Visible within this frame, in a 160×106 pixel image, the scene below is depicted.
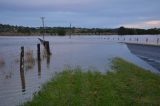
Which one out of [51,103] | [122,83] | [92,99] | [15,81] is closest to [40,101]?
[51,103]

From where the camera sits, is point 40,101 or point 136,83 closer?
point 40,101

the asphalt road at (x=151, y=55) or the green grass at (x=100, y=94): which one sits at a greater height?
the green grass at (x=100, y=94)

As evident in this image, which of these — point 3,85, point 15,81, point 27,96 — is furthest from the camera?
point 15,81

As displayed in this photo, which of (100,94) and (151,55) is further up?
(100,94)

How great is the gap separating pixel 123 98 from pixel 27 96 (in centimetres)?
466

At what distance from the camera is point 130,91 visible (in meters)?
14.4

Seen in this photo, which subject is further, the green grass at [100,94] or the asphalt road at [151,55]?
the asphalt road at [151,55]

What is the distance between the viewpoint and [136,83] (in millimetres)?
16797

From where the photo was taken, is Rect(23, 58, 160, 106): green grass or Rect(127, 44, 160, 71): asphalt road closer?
Rect(23, 58, 160, 106): green grass

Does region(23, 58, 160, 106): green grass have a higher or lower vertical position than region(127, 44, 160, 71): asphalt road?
higher

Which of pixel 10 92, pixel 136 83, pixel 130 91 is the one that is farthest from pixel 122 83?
pixel 10 92

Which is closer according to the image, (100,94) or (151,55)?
(100,94)

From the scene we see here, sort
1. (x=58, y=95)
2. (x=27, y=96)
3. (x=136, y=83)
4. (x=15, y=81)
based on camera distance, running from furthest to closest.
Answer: (x=15, y=81), (x=136, y=83), (x=27, y=96), (x=58, y=95)

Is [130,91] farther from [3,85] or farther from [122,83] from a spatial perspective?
[3,85]
